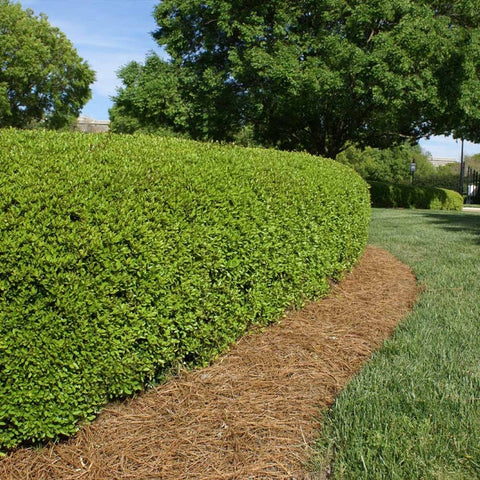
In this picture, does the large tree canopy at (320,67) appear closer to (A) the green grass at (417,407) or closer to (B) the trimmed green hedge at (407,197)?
(B) the trimmed green hedge at (407,197)

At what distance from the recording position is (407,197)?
→ 75.1 ft

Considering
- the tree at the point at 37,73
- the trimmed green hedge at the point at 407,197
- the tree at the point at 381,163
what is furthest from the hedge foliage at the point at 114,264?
the tree at the point at 381,163

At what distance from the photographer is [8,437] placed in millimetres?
2340

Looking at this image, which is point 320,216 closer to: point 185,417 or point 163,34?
point 185,417

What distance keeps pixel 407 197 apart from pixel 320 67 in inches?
400

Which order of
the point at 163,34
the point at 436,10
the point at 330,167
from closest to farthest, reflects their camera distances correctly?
1. the point at 330,167
2. the point at 436,10
3. the point at 163,34

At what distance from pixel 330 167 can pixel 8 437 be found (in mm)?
4412

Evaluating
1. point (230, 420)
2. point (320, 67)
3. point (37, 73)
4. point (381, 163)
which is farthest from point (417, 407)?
point (381, 163)

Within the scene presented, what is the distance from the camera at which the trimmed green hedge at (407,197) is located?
2253 cm

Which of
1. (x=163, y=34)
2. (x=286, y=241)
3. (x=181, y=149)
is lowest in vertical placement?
(x=286, y=241)

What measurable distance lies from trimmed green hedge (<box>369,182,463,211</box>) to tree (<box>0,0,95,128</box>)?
23.9 meters

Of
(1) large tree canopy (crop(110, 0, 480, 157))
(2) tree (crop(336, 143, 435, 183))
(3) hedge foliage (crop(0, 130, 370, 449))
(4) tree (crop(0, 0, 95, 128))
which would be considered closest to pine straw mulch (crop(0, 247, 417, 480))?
(3) hedge foliage (crop(0, 130, 370, 449))

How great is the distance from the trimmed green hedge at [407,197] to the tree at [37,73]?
23.9m

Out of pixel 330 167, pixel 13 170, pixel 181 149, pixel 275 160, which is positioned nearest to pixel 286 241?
pixel 275 160
